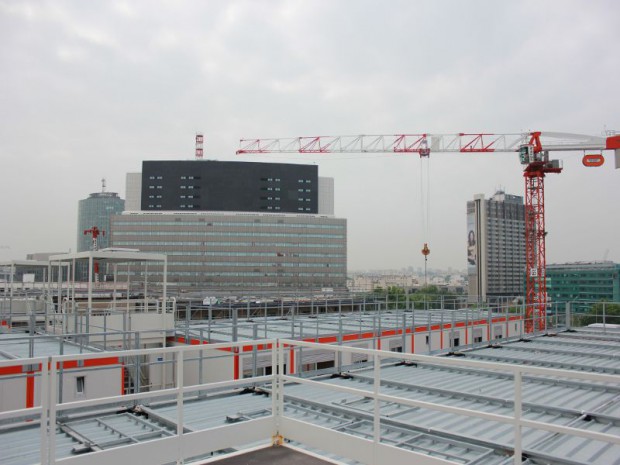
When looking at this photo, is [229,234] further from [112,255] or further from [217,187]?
[112,255]

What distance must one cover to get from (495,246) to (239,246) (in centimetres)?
6896

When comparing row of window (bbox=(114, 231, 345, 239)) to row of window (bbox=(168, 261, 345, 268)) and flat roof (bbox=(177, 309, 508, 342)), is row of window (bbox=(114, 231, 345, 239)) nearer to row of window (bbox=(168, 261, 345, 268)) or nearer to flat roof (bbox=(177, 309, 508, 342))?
row of window (bbox=(168, 261, 345, 268))

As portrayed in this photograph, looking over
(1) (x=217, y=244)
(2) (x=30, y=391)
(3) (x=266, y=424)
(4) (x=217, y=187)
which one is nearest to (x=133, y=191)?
(4) (x=217, y=187)

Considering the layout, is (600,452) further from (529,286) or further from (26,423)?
(529,286)

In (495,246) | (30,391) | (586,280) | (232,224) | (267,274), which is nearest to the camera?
(30,391)

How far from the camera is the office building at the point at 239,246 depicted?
378 feet

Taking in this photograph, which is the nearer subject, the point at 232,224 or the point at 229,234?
the point at 229,234

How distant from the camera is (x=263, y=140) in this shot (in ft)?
427

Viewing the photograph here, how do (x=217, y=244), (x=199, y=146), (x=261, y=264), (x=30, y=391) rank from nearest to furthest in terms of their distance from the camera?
(x=30, y=391) < (x=217, y=244) < (x=261, y=264) < (x=199, y=146)

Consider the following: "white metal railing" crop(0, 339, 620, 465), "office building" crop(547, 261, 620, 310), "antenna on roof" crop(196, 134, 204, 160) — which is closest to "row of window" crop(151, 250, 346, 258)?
"antenna on roof" crop(196, 134, 204, 160)

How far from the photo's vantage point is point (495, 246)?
14512 cm

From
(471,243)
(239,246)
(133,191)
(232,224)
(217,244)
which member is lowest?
(239,246)

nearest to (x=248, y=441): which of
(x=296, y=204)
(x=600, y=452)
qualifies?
(x=600, y=452)

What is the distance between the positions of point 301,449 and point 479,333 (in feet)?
80.2
